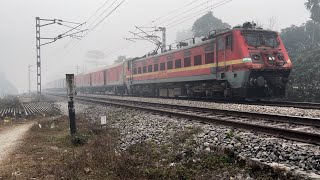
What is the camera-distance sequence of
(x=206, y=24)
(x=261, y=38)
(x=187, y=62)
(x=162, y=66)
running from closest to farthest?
(x=261, y=38)
(x=187, y=62)
(x=162, y=66)
(x=206, y=24)

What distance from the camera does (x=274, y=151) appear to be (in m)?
5.87

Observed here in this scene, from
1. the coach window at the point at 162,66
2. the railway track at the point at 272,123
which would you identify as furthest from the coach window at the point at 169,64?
the railway track at the point at 272,123

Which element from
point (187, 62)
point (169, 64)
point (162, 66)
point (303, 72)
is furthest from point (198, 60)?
point (303, 72)

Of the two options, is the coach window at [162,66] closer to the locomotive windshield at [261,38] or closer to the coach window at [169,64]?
the coach window at [169,64]

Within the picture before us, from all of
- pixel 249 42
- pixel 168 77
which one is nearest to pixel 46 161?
pixel 249 42

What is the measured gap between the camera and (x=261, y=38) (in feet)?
54.7

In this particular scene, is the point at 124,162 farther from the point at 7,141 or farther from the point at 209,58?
the point at 209,58

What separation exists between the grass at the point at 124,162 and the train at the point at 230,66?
26.8 ft

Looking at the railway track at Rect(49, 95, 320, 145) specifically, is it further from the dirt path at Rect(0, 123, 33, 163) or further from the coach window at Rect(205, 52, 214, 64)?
the dirt path at Rect(0, 123, 33, 163)

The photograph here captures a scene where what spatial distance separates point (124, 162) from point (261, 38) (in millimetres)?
12498

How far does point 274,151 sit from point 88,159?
371 centimetres

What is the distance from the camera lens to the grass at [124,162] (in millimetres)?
5605

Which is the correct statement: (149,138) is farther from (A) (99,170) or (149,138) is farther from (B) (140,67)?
(B) (140,67)

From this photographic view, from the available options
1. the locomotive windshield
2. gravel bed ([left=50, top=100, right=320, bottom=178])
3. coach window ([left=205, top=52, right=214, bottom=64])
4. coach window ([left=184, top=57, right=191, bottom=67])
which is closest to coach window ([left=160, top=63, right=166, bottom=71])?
coach window ([left=184, top=57, right=191, bottom=67])
